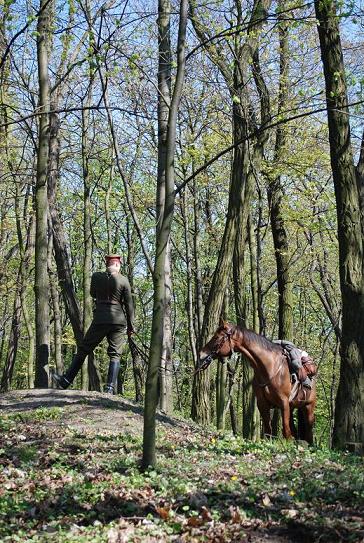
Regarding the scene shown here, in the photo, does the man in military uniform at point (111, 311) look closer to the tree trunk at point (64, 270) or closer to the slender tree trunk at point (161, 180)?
the slender tree trunk at point (161, 180)

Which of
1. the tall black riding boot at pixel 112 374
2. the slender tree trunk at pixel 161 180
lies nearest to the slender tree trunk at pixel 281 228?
the slender tree trunk at pixel 161 180

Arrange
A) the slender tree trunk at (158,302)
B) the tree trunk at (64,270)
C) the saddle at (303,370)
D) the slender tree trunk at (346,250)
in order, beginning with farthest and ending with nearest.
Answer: the tree trunk at (64,270) → the saddle at (303,370) → the slender tree trunk at (346,250) → the slender tree trunk at (158,302)

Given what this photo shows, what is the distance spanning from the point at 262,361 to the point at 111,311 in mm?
2728

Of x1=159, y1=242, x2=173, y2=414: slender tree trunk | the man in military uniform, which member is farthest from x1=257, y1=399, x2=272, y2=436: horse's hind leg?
the man in military uniform

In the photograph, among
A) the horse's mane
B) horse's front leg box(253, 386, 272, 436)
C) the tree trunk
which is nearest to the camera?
the horse's mane

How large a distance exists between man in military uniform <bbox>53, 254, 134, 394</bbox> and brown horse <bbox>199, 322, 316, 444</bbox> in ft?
5.87

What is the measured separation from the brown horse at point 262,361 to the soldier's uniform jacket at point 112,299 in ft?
5.78

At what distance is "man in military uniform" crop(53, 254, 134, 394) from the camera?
36.9 ft

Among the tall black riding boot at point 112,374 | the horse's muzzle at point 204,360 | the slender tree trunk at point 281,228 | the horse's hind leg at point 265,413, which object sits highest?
the slender tree trunk at point 281,228

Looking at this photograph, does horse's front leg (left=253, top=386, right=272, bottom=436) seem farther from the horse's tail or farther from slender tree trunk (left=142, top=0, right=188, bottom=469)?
slender tree trunk (left=142, top=0, right=188, bottom=469)

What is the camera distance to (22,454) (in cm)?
763

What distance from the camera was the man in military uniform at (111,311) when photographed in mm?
11250

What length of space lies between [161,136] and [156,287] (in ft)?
21.5

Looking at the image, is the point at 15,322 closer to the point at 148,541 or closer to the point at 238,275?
the point at 238,275
